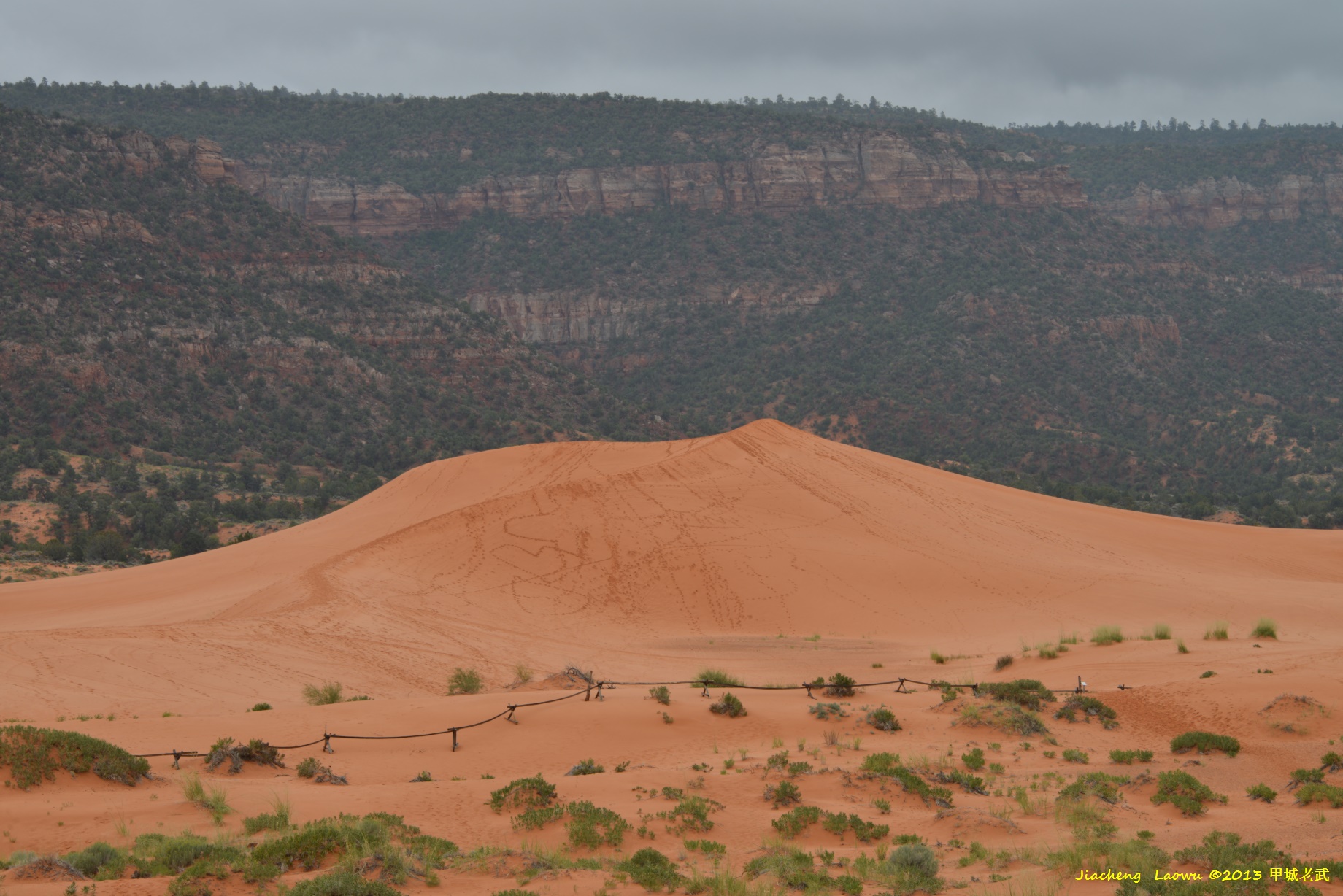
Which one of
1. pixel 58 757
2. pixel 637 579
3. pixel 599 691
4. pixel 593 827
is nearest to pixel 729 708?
pixel 599 691

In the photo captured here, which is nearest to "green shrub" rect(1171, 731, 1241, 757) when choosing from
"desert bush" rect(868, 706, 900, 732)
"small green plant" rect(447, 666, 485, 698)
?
"desert bush" rect(868, 706, 900, 732)

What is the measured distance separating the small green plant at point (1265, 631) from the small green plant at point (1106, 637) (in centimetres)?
231

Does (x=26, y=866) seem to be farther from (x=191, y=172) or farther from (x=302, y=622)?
(x=191, y=172)

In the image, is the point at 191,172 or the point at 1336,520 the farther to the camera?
the point at 191,172

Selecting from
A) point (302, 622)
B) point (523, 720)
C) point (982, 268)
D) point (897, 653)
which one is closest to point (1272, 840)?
point (523, 720)

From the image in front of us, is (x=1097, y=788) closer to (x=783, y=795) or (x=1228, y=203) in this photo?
(x=783, y=795)

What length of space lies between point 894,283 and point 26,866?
93123mm

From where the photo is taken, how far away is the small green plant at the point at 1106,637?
19594mm

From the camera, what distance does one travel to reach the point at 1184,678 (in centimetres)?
1605

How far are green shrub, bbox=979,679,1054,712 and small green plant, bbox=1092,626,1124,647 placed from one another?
4.20m

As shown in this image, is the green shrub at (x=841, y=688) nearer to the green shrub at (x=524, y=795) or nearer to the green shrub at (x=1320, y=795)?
the green shrub at (x=524, y=795)

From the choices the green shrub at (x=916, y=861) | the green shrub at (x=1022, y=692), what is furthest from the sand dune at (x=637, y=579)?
the green shrub at (x=916, y=861)

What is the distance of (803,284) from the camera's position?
10100 cm

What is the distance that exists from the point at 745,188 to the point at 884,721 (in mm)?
99846
